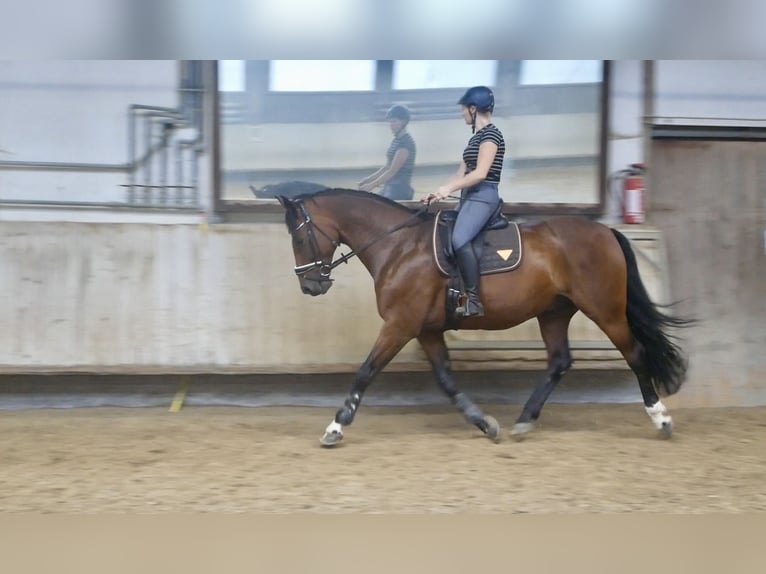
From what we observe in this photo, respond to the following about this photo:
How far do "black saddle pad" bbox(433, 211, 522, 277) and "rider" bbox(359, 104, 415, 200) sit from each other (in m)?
1.62

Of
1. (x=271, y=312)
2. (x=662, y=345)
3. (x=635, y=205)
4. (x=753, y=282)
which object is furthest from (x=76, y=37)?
(x=753, y=282)

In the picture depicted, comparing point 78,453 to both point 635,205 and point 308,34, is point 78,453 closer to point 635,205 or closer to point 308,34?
point 308,34

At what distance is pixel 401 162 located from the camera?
297 inches

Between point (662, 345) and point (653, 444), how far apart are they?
0.73 metres

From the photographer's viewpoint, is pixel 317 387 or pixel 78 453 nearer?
pixel 78 453

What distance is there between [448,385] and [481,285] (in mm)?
784

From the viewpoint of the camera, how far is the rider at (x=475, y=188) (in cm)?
584

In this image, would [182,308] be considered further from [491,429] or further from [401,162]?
[491,429]

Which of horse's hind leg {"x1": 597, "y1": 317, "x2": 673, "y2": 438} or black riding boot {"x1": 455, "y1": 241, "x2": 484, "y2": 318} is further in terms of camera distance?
horse's hind leg {"x1": 597, "y1": 317, "x2": 673, "y2": 438}

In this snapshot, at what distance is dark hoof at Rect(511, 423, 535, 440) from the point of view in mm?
6191

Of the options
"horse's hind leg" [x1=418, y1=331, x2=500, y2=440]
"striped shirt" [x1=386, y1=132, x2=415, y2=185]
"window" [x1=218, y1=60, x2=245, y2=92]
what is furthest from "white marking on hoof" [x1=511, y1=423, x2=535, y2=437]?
"window" [x1=218, y1=60, x2=245, y2=92]

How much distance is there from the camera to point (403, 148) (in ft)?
24.8

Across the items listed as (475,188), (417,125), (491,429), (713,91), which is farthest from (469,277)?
(713,91)

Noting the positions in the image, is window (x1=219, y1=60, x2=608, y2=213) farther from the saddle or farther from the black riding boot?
the black riding boot
